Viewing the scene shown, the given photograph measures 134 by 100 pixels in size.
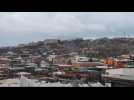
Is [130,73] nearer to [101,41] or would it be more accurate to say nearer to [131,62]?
[131,62]

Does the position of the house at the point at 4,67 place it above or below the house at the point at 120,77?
above

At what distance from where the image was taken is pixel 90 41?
6.33 metres

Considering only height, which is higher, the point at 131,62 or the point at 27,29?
the point at 27,29

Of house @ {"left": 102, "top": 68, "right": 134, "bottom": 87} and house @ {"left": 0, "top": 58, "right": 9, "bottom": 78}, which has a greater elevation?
house @ {"left": 0, "top": 58, "right": 9, "bottom": 78}

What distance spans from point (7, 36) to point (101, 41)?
1.16 metres

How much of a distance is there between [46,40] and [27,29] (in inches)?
10.8

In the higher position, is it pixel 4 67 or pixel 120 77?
pixel 4 67
